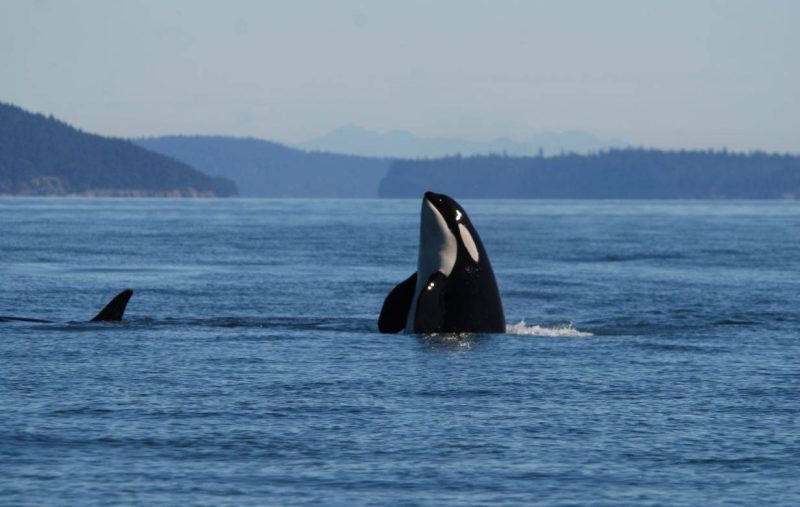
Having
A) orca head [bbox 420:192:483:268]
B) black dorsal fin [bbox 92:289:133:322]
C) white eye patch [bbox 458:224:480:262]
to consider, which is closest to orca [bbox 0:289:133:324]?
black dorsal fin [bbox 92:289:133:322]

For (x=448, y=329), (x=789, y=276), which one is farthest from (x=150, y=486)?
(x=789, y=276)

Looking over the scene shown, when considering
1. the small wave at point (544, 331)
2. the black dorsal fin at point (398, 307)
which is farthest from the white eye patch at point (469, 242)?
the small wave at point (544, 331)

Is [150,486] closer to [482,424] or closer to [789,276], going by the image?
[482,424]

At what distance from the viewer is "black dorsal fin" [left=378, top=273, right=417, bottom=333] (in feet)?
72.1

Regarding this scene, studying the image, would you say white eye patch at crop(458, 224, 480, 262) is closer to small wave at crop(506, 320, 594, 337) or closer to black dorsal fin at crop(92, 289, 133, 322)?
small wave at crop(506, 320, 594, 337)

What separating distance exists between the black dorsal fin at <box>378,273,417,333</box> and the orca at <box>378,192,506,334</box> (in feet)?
0.29

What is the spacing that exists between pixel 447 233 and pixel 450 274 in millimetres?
638

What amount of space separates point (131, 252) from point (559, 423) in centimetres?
4242

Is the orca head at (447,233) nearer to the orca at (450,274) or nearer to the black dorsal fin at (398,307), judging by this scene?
the orca at (450,274)

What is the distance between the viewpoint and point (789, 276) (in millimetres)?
44594

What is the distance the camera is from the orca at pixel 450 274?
21391mm

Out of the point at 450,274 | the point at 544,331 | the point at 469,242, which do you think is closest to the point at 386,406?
the point at 450,274

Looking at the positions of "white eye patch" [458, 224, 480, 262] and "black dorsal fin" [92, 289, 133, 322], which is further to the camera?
"black dorsal fin" [92, 289, 133, 322]

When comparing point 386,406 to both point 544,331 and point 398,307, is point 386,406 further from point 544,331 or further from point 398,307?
point 544,331
